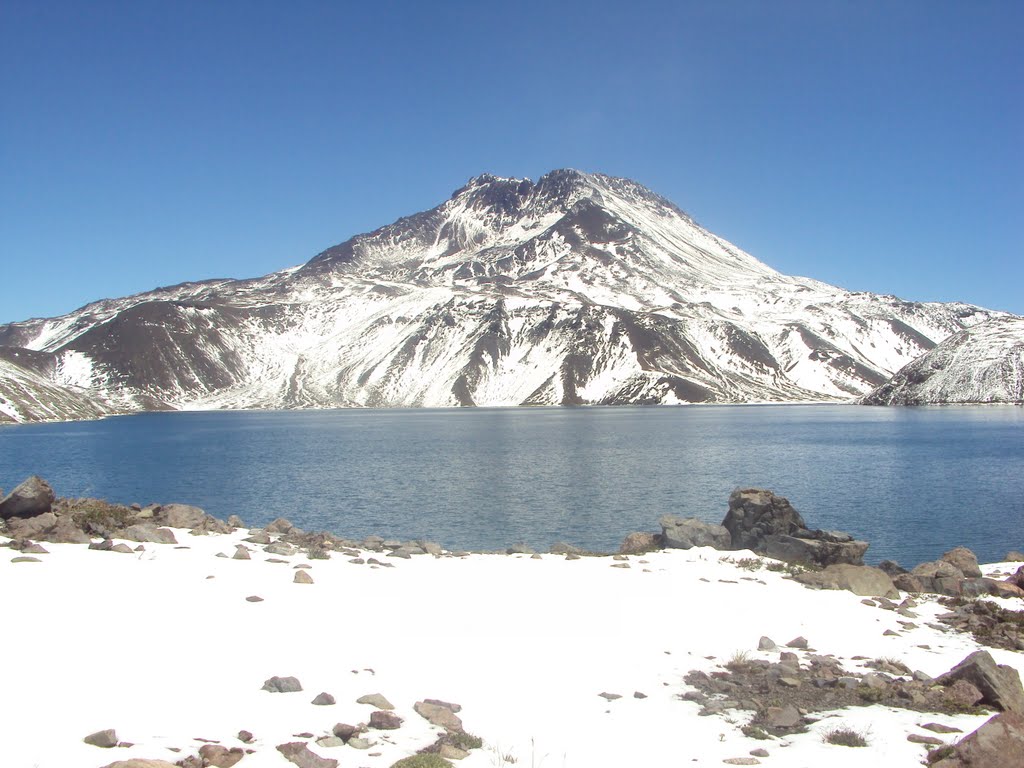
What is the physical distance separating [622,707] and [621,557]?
1446 cm

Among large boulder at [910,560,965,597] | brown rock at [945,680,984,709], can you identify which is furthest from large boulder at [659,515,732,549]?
brown rock at [945,680,984,709]

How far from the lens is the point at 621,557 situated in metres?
27.7

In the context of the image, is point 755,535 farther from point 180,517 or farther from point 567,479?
point 567,479

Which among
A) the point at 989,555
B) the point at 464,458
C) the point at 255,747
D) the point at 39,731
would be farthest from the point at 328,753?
the point at 464,458

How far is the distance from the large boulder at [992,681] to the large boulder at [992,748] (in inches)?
118

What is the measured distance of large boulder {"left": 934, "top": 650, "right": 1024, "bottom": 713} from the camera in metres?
13.1

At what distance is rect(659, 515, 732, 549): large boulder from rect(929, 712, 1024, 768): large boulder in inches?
782

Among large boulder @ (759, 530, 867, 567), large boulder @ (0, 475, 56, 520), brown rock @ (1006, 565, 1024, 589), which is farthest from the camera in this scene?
large boulder @ (759, 530, 867, 567)

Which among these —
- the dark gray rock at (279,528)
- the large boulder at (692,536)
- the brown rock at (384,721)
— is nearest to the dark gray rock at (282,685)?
the brown rock at (384,721)

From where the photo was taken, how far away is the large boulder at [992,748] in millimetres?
9891

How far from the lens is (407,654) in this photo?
15.5 meters

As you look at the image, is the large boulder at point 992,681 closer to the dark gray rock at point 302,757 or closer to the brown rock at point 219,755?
the dark gray rock at point 302,757

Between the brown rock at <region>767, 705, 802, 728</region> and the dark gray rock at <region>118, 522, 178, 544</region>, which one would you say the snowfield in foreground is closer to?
the brown rock at <region>767, 705, 802, 728</region>

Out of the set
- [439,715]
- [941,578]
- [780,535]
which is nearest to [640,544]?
[780,535]
